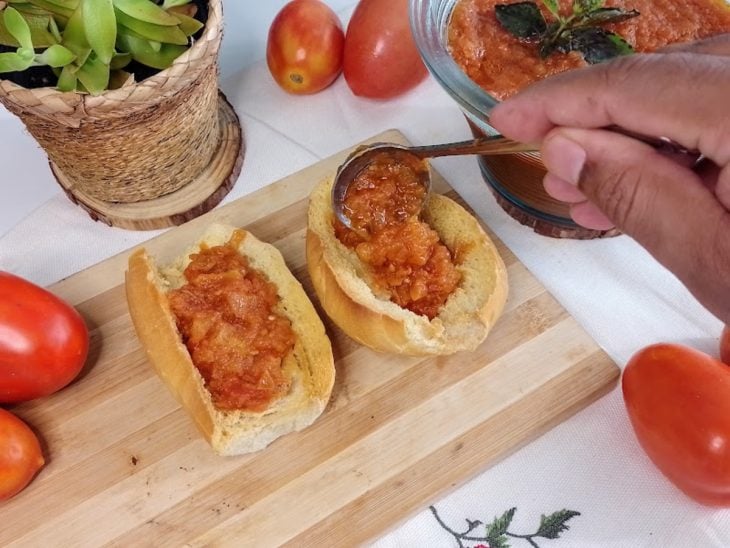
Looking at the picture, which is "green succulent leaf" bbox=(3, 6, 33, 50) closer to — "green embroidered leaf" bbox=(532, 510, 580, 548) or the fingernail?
the fingernail

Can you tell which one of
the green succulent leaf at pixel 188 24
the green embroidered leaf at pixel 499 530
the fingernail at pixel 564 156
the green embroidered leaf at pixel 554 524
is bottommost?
the green embroidered leaf at pixel 499 530

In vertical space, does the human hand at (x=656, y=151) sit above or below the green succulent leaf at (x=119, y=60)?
above

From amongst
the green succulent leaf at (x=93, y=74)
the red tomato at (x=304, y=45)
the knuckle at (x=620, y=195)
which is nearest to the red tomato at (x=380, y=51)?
the red tomato at (x=304, y=45)

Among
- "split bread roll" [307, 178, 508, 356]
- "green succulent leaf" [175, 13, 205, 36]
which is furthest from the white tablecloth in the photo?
"green succulent leaf" [175, 13, 205, 36]

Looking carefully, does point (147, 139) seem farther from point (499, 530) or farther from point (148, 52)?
point (499, 530)

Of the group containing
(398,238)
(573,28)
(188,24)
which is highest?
(573,28)

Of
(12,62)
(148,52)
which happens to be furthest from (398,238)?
(12,62)

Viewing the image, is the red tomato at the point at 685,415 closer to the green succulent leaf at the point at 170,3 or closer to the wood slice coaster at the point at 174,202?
the wood slice coaster at the point at 174,202
